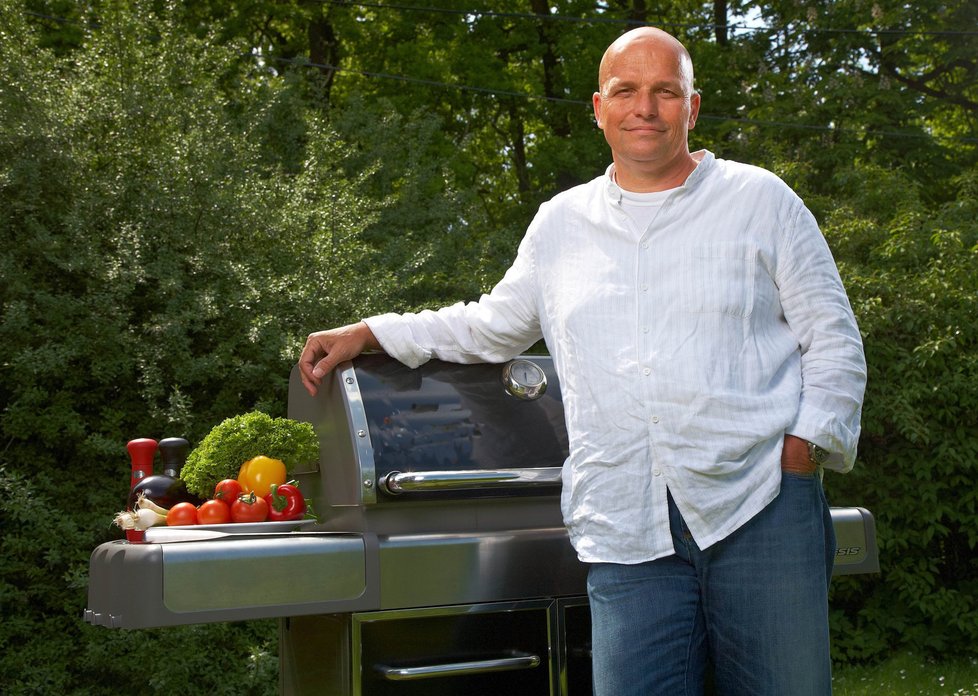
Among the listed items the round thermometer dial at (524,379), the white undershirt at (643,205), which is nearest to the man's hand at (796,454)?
the white undershirt at (643,205)

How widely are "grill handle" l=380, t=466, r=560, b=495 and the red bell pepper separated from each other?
1.16 feet

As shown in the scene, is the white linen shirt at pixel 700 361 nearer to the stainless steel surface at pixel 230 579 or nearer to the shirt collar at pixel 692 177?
the shirt collar at pixel 692 177

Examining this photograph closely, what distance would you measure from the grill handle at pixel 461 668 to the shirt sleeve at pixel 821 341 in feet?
2.85

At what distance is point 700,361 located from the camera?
220 cm

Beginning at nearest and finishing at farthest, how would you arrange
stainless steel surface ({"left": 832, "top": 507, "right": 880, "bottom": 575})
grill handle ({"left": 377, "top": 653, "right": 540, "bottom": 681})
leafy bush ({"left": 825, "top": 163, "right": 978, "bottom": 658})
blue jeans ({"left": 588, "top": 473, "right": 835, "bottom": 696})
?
blue jeans ({"left": 588, "top": 473, "right": 835, "bottom": 696})
grill handle ({"left": 377, "top": 653, "right": 540, "bottom": 681})
stainless steel surface ({"left": 832, "top": 507, "right": 880, "bottom": 575})
leafy bush ({"left": 825, "top": 163, "right": 978, "bottom": 658})

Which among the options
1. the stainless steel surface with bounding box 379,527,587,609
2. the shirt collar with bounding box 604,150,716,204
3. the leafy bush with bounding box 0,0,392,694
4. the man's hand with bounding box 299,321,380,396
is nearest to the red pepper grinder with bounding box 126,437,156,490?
the man's hand with bounding box 299,321,380,396

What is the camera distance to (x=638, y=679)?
2201 mm

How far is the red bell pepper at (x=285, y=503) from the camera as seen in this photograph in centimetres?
287

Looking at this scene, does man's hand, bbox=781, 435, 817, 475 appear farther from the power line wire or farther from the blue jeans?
the power line wire

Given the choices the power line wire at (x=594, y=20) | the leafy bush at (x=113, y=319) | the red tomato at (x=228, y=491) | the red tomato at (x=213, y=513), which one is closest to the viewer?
the red tomato at (x=213, y=513)

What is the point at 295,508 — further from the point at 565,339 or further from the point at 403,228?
the point at 403,228

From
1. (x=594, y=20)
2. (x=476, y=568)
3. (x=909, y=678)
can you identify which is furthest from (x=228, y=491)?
(x=594, y=20)

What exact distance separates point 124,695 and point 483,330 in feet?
14.1

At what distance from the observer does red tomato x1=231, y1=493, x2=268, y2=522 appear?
9.29 ft
